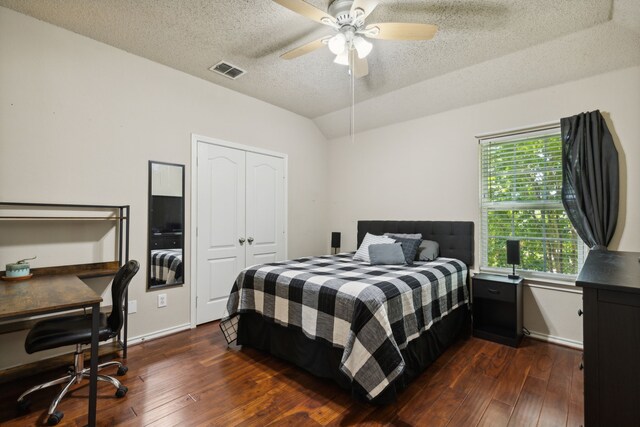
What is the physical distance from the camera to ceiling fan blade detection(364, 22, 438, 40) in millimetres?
1955

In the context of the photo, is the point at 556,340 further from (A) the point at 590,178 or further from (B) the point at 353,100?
(B) the point at 353,100

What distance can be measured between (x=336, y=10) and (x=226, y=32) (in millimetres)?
1002

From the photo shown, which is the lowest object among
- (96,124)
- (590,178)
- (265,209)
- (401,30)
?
(265,209)

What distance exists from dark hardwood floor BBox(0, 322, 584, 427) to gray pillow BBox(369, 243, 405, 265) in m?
0.99

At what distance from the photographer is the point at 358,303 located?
76.4 inches

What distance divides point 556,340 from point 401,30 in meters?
3.18

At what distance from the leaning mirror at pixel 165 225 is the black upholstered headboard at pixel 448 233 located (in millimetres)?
2707

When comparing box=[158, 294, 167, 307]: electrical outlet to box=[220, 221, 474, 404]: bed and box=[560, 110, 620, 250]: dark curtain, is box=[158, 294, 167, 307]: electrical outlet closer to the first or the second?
box=[220, 221, 474, 404]: bed

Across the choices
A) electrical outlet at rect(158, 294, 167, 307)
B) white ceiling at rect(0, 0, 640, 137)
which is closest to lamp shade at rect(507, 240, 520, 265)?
white ceiling at rect(0, 0, 640, 137)

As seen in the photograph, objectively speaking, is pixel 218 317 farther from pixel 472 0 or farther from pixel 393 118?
pixel 472 0

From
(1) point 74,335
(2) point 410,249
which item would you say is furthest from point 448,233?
(1) point 74,335

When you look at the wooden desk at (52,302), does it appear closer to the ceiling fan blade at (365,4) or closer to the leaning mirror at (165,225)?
the leaning mirror at (165,225)

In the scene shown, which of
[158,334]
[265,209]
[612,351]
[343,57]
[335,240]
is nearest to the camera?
[612,351]

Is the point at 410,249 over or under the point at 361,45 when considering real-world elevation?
under
